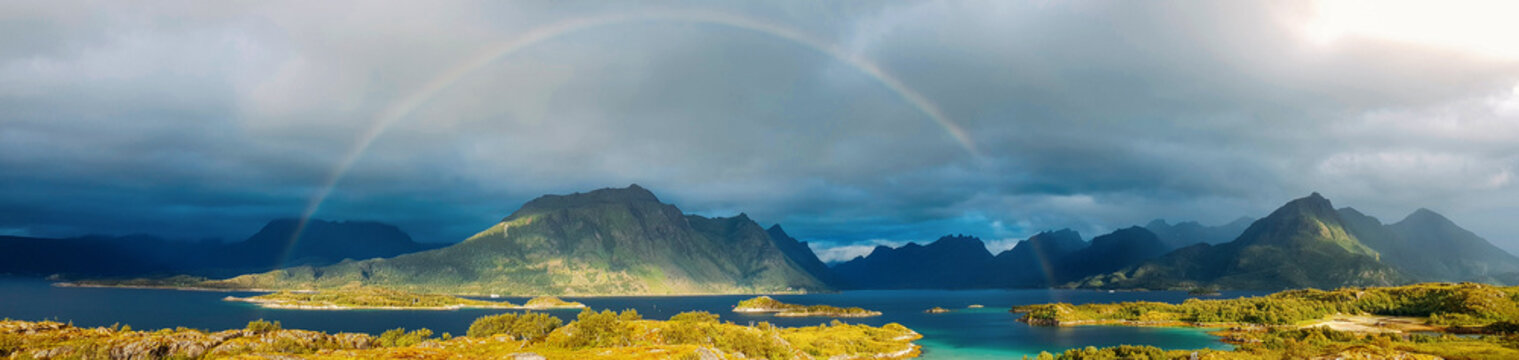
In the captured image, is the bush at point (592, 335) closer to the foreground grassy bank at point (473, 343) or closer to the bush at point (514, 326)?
the foreground grassy bank at point (473, 343)

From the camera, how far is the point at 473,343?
12600 centimetres

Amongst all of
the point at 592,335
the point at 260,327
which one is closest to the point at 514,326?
the point at 592,335

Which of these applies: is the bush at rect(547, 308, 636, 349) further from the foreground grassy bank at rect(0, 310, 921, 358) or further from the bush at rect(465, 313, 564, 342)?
the bush at rect(465, 313, 564, 342)

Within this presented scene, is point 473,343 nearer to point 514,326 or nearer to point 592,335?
point 514,326

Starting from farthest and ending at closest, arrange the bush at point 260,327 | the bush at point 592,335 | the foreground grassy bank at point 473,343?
the bush at point 260,327, the bush at point 592,335, the foreground grassy bank at point 473,343

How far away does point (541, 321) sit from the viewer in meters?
152

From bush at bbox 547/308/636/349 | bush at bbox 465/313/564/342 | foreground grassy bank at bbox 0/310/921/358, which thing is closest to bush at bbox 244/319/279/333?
foreground grassy bank at bbox 0/310/921/358

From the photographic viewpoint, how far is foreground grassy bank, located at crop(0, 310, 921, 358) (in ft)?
329

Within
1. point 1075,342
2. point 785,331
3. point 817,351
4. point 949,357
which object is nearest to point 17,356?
point 817,351

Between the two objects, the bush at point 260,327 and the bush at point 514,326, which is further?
the bush at point 514,326

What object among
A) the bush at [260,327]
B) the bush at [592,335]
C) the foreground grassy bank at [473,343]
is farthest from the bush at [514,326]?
the bush at [260,327]

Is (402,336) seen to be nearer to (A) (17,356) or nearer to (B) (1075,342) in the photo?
(A) (17,356)

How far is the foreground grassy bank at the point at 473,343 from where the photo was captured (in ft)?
329

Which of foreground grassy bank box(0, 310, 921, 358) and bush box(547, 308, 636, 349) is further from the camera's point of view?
bush box(547, 308, 636, 349)
